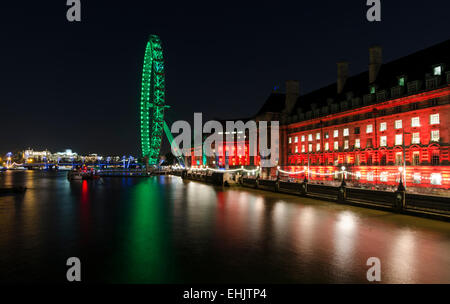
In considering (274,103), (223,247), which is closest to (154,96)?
(274,103)

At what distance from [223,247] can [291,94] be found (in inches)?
3520

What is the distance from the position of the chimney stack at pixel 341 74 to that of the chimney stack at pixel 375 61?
946 cm

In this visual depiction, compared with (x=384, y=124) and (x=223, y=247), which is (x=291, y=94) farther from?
(x=223, y=247)

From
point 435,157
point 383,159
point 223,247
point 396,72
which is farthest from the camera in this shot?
point 396,72

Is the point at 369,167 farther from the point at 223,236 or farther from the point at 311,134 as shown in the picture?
the point at 223,236

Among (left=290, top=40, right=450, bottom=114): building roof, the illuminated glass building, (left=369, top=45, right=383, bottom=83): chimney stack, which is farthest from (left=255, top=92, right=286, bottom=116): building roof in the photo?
(left=369, top=45, right=383, bottom=83): chimney stack

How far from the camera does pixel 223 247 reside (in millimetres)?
10664

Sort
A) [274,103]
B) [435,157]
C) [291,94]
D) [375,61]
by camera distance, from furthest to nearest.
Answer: [274,103] → [291,94] → [375,61] → [435,157]

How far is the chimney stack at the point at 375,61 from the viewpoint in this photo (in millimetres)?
62438

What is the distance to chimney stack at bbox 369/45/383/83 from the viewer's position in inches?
2458

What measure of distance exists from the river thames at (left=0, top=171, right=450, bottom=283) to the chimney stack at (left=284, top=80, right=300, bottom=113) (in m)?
79.3
